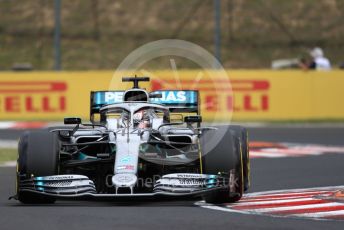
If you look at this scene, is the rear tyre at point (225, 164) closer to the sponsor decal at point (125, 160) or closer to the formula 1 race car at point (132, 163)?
the formula 1 race car at point (132, 163)

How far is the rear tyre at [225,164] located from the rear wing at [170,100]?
2.41 m

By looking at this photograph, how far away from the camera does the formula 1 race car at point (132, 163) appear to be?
12242mm

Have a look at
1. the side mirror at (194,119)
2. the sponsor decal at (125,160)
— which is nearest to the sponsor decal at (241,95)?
the side mirror at (194,119)

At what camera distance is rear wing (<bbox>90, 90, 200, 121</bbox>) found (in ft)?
49.9

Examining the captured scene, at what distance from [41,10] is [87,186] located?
31642mm

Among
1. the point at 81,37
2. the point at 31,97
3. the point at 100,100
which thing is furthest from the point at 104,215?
the point at 81,37

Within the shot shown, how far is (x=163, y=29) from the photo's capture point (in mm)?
42500

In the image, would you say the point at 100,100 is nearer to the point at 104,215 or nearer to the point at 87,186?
the point at 87,186

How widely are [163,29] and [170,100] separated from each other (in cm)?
2739

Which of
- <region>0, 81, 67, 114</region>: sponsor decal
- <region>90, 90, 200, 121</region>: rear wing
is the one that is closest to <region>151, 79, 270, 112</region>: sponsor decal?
<region>0, 81, 67, 114</region>: sponsor decal

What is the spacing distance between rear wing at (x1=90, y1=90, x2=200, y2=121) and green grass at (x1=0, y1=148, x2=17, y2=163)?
506 centimetres

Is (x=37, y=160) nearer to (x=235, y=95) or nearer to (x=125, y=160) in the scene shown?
(x=125, y=160)

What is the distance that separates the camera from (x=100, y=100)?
15.4 m

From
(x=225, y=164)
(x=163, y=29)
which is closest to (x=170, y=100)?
(x=225, y=164)
